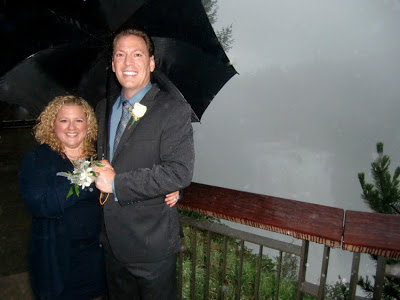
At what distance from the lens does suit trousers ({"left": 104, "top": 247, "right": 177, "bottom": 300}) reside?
160cm

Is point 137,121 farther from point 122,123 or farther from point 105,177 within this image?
point 105,177

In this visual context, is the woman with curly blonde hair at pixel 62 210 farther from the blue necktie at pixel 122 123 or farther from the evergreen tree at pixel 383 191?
the evergreen tree at pixel 383 191

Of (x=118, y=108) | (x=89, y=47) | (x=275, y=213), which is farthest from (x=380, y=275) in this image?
(x=89, y=47)

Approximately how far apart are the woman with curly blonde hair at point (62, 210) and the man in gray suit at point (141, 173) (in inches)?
10.8

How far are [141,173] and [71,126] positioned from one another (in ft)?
2.68

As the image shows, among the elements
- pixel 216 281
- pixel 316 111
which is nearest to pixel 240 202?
A: pixel 216 281

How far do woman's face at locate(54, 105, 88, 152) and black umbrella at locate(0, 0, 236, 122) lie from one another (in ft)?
0.94

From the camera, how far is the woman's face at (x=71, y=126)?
191cm

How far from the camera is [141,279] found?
1.61 meters

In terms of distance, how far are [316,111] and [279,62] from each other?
5065cm

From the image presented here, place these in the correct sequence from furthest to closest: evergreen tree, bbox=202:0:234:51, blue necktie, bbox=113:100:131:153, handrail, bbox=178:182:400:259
→ evergreen tree, bbox=202:0:234:51
blue necktie, bbox=113:100:131:153
handrail, bbox=178:182:400:259

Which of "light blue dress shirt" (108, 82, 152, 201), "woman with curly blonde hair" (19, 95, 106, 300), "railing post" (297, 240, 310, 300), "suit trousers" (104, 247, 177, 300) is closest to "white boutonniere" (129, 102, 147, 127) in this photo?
"light blue dress shirt" (108, 82, 152, 201)

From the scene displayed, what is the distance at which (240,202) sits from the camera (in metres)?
1.64

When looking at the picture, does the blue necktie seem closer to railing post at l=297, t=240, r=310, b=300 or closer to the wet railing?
the wet railing
